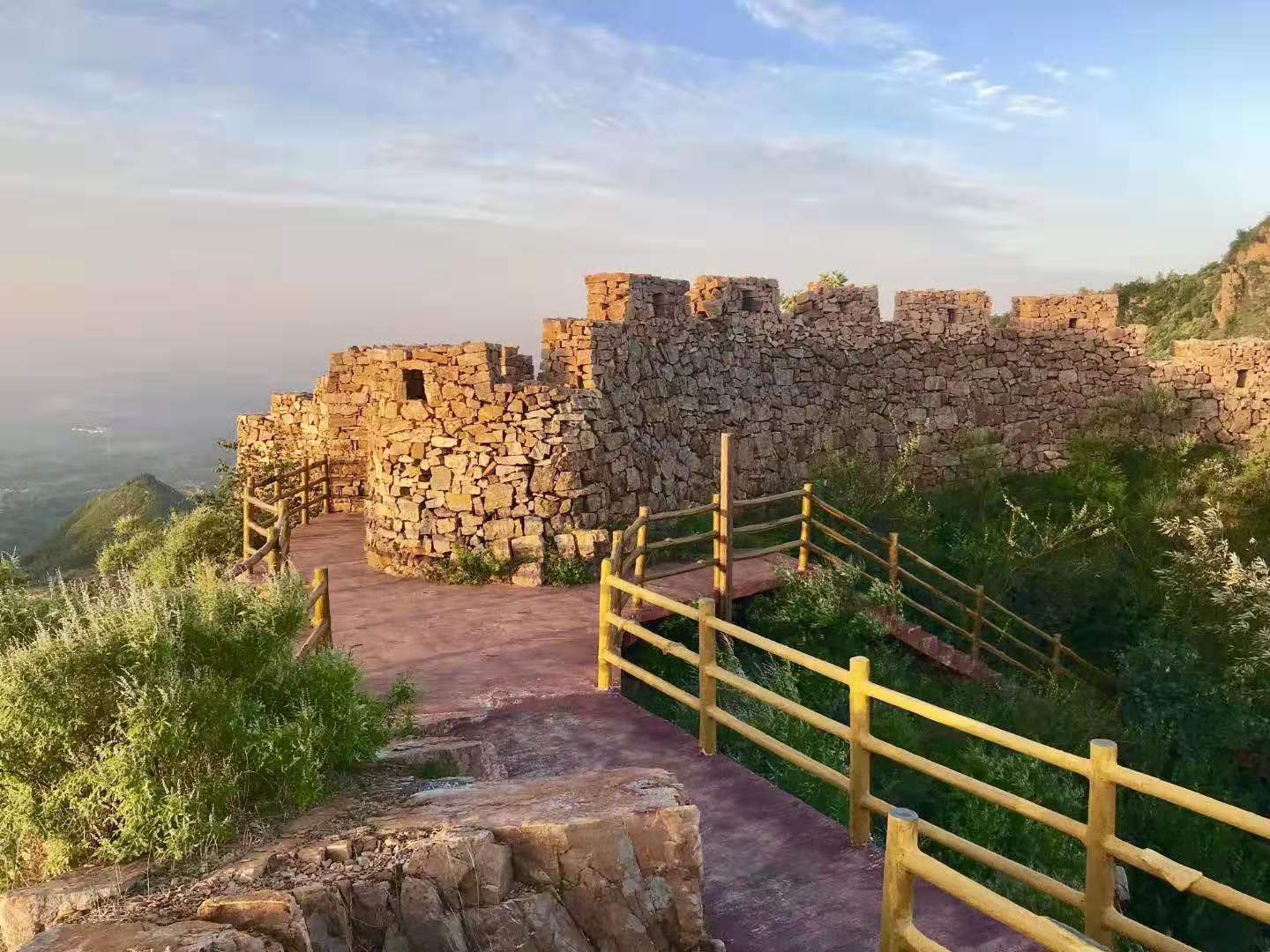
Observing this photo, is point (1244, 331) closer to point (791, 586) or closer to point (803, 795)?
point (791, 586)

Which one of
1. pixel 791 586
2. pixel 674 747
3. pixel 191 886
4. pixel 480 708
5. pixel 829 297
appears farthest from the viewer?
pixel 829 297

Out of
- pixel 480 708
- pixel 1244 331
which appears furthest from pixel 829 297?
pixel 1244 331

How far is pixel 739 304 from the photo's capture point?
16.1 meters

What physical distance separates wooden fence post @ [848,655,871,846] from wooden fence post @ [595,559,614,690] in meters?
3.05

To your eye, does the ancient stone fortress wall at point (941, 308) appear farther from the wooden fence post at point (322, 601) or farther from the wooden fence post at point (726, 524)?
the wooden fence post at point (322, 601)

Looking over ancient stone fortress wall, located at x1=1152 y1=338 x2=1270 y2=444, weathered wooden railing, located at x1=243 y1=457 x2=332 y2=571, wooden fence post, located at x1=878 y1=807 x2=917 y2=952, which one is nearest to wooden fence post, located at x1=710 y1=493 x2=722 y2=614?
wooden fence post, located at x1=878 y1=807 x2=917 y2=952

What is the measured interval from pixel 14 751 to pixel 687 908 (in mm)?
3111

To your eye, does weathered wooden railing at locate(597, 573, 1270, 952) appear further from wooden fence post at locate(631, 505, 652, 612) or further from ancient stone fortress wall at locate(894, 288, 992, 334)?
ancient stone fortress wall at locate(894, 288, 992, 334)

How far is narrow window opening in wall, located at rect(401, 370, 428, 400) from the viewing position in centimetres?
1340

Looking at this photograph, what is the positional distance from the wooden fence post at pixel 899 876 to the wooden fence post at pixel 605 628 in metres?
4.40

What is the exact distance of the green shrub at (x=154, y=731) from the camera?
4262 millimetres

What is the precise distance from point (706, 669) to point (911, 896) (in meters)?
2.63

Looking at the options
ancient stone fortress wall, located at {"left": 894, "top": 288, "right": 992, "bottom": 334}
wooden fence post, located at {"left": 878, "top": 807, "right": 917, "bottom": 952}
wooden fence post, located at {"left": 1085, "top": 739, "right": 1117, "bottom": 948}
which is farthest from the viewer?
ancient stone fortress wall, located at {"left": 894, "top": 288, "right": 992, "bottom": 334}

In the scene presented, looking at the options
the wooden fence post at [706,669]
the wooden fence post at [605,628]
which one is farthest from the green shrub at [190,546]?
the wooden fence post at [706,669]
